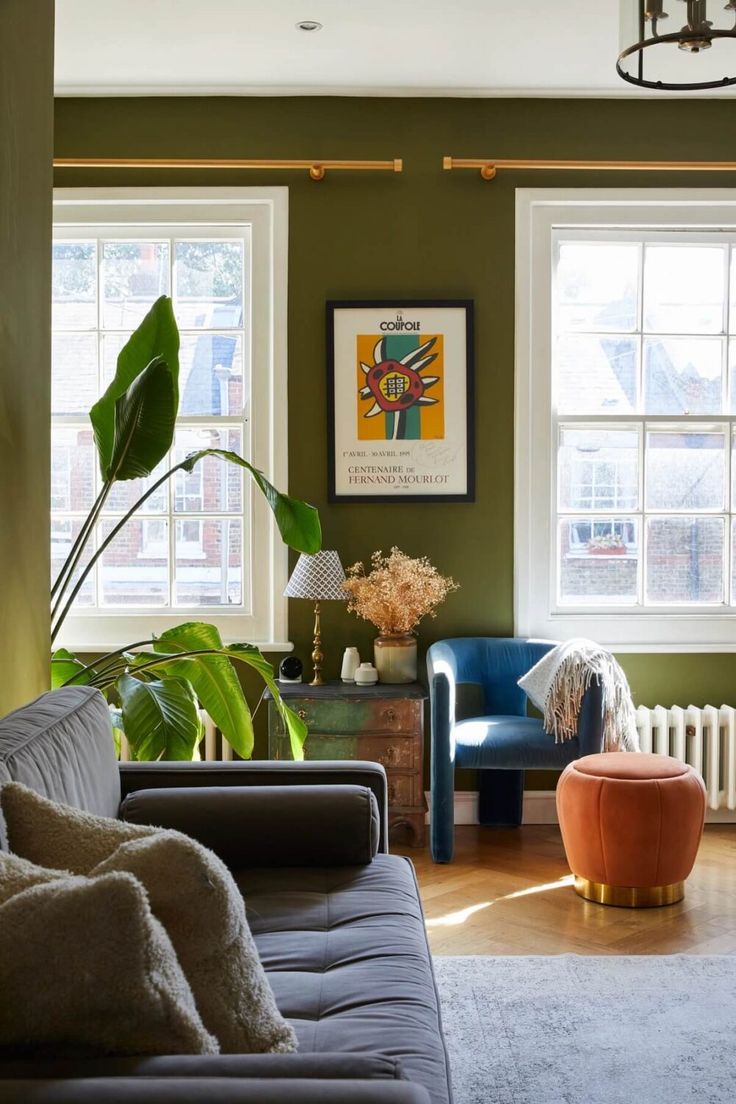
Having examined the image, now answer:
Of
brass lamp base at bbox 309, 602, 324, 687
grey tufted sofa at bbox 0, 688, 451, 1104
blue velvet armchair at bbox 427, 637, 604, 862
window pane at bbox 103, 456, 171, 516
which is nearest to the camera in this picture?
grey tufted sofa at bbox 0, 688, 451, 1104

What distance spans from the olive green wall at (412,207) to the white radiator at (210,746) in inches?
20.7

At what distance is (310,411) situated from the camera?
4.90m

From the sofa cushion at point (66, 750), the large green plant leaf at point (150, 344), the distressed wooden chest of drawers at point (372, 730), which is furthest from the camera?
the distressed wooden chest of drawers at point (372, 730)

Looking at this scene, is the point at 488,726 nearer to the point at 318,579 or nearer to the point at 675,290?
the point at 318,579

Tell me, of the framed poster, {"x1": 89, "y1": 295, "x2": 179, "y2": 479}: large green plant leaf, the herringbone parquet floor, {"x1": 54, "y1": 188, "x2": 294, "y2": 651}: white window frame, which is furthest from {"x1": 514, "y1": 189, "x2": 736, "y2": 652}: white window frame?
{"x1": 89, "y1": 295, "x2": 179, "y2": 479}: large green plant leaf

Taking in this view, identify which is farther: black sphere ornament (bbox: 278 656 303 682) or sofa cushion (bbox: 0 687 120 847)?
black sphere ornament (bbox: 278 656 303 682)

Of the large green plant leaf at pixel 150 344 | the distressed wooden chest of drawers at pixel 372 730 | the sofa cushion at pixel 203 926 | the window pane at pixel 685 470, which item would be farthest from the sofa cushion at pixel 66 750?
the window pane at pixel 685 470

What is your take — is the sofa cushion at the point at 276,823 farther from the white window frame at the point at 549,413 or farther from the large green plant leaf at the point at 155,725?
the white window frame at the point at 549,413

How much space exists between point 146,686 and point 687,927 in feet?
6.23

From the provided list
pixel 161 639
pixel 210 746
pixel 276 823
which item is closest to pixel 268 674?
pixel 161 639

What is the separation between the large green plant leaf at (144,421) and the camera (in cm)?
337

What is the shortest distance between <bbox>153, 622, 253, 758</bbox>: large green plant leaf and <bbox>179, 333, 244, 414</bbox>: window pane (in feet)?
4.84

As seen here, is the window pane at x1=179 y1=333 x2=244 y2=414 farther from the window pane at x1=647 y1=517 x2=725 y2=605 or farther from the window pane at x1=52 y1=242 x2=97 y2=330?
the window pane at x1=647 y1=517 x2=725 y2=605

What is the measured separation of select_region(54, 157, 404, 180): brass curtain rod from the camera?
471 centimetres
